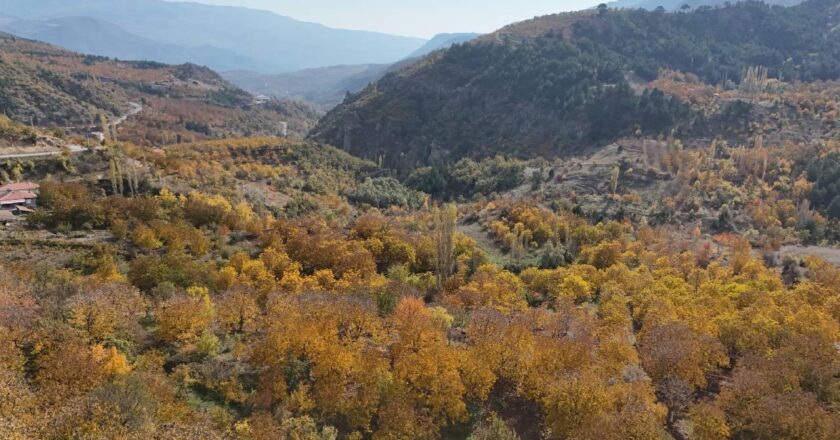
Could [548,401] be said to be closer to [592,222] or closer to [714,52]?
[592,222]

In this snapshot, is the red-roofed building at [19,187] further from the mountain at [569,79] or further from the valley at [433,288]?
the mountain at [569,79]

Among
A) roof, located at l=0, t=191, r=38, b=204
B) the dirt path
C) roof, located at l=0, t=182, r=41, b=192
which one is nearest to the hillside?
roof, located at l=0, t=182, r=41, b=192

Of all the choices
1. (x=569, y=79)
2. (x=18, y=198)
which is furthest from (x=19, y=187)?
(x=569, y=79)

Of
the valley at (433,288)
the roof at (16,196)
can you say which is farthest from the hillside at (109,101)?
the roof at (16,196)

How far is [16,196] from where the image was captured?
45250 millimetres

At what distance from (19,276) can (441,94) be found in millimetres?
123794

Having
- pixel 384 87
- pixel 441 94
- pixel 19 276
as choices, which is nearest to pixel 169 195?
pixel 19 276

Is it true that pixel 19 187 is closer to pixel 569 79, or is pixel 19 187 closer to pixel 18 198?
pixel 18 198

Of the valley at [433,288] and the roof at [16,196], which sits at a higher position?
the roof at [16,196]

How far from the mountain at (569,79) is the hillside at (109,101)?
3540 centimetres

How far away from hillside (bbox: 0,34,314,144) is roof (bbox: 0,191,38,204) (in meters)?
72.1

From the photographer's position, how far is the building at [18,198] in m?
44.6

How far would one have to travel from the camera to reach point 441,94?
145m

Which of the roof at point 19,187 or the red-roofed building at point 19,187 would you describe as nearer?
the red-roofed building at point 19,187
